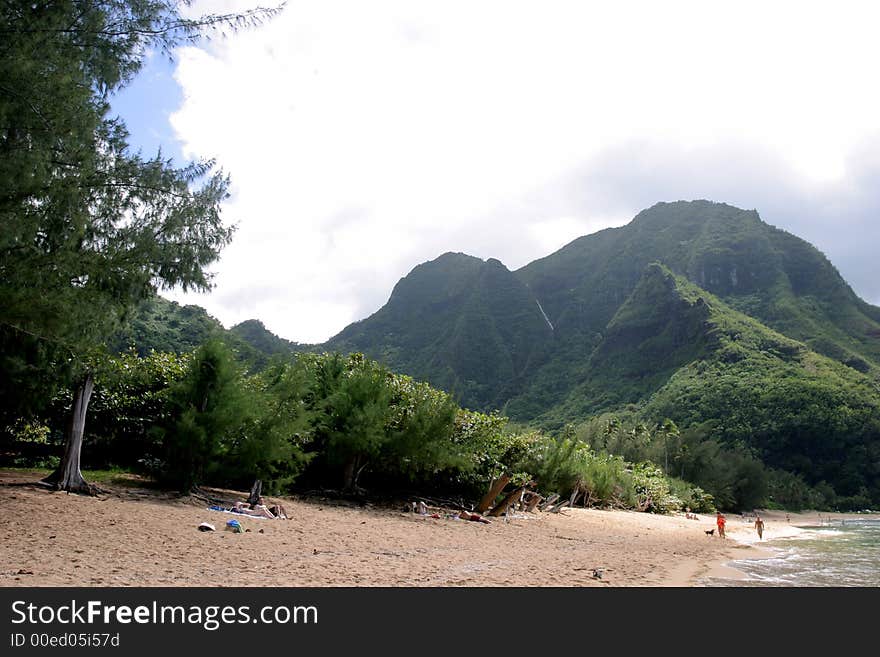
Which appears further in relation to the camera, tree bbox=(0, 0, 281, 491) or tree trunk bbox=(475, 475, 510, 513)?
tree trunk bbox=(475, 475, 510, 513)

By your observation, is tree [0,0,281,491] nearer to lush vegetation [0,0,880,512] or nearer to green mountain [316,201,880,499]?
lush vegetation [0,0,880,512]

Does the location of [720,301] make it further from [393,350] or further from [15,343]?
[15,343]

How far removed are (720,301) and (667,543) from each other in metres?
133

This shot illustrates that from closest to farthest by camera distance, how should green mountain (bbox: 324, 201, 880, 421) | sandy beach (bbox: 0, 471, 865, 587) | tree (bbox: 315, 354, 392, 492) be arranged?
sandy beach (bbox: 0, 471, 865, 587) < tree (bbox: 315, 354, 392, 492) < green mountain (bbox: 324, 201, 880, 421)

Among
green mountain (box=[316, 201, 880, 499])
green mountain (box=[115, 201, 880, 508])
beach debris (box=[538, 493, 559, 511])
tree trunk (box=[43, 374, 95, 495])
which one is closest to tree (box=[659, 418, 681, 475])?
green mountain (box=[115, 201, 880, 508])

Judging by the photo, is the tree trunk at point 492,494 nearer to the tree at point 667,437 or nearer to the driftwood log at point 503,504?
the driftwood log at point 503,504

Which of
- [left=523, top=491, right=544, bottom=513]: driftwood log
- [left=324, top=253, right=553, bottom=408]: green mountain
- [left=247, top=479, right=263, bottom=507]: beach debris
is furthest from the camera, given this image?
[left=324, top=253, right=553, bottom=408]: green mountain

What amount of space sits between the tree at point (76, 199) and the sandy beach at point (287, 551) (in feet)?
7.25

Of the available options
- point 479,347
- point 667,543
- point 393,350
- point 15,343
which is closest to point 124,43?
point 15,343

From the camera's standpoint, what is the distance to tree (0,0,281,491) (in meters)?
7.43

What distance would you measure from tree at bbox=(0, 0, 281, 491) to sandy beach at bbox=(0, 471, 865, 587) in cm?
221

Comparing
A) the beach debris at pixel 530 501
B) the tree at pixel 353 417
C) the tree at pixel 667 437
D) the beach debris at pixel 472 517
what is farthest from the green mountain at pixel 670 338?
the beach debris at pixel 530 501

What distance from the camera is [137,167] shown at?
9.31 meters

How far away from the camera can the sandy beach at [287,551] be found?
6129 mm
